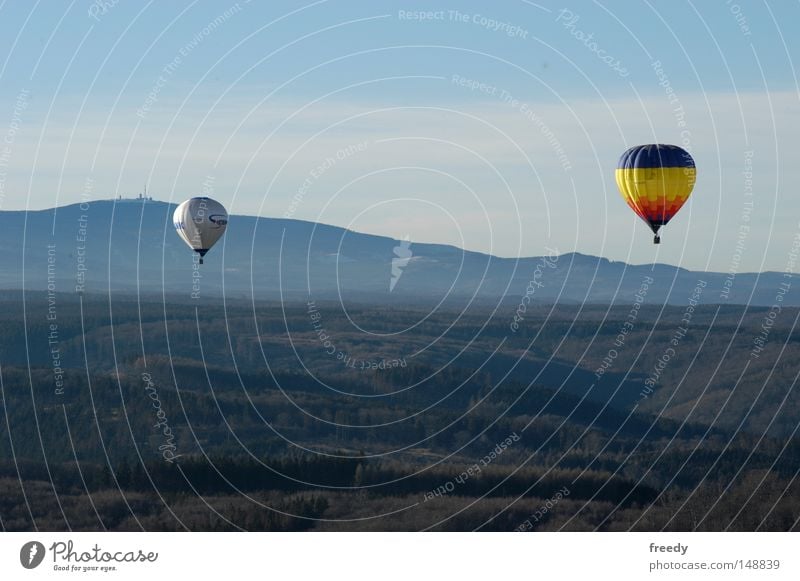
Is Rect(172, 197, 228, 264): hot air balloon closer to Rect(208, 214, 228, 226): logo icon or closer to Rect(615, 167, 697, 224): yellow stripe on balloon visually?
Rect(208, 214, 228, 226): logo icon

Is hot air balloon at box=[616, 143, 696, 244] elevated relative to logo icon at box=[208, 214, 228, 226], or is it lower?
elevated

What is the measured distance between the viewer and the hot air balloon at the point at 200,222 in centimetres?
12619

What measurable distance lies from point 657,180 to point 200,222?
1719 inches

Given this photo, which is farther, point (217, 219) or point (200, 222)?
point (217, 219)

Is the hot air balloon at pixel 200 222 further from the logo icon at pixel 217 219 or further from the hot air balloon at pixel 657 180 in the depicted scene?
the hot air balloon at pixel 657 180

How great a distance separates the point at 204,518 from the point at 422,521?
1615 cm

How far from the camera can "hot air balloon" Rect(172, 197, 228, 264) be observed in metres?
126

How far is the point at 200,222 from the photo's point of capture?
12625 cm

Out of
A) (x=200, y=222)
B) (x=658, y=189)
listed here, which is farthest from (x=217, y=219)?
(x=658, y=189)

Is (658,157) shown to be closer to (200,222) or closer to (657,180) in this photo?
(657,180)

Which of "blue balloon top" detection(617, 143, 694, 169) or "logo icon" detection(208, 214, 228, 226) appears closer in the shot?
"blue balloon top" detection(617, 143, 694, 169)

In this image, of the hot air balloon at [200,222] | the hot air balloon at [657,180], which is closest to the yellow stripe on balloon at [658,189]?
the hot air balloon at [657,180]

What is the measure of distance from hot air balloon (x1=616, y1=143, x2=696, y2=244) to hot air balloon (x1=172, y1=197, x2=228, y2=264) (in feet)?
132

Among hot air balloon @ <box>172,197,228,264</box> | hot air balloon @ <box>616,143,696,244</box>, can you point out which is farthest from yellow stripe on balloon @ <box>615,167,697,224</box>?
hot air balloon @ <box>172,197,228,264</box>
